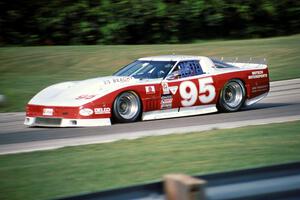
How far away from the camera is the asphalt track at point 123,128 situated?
10.6 metres

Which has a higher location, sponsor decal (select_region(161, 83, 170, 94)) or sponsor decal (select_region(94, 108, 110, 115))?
sponsor decal (select_region(161, 83, 170, 94))

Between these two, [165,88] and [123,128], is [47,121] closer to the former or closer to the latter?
[123,128]

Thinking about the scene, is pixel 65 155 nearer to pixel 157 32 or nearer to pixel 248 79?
pixel 248 79

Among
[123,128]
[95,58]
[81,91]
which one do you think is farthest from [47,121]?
[95,58]

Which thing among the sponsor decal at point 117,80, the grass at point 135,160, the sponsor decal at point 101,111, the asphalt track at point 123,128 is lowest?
the grass at point 135,160

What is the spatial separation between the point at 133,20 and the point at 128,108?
19.7 m

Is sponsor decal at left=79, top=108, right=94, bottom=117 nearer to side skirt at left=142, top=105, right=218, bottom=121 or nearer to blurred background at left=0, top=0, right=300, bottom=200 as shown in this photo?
blurred background at left=0, top=0, right=300, bottom=200

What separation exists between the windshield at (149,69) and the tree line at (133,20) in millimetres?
18173

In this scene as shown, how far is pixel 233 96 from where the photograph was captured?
561 inches

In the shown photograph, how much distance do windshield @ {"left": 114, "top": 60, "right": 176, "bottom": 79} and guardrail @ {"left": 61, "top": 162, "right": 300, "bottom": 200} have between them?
8207 millimetres

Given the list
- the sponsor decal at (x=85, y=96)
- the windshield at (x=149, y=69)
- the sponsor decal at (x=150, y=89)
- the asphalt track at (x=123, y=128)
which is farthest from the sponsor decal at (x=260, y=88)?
the sponsor decal at (x=85, y=96)

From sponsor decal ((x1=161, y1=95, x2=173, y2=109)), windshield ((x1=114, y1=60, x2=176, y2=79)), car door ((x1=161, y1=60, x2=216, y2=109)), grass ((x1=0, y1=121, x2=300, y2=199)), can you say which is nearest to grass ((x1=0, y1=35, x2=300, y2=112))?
windshield ((x1=114, y1=60, x2=176, y2=79))

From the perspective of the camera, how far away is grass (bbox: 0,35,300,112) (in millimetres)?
20719

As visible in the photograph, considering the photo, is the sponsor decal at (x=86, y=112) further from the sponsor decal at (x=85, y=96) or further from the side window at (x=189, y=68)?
the side window at (x=189, y=68)
